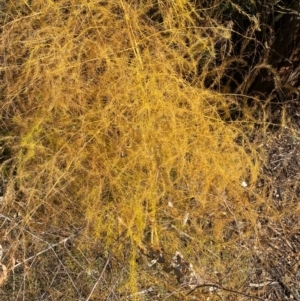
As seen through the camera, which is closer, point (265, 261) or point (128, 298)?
point (128, 298)

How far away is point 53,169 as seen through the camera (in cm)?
202

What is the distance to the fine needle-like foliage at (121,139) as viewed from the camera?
200cm

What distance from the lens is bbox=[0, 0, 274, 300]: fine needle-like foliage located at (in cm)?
200

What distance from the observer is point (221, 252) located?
6.75 feet

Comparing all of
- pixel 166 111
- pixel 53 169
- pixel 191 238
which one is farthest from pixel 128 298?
pixel 166 111

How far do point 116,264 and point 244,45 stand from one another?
0.98m

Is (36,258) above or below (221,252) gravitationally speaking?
above

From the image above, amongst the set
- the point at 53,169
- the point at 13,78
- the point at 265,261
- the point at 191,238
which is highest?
the point at 13,78

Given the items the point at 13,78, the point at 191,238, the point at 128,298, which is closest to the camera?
the point at 128,298

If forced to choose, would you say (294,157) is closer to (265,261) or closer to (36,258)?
(265,261)

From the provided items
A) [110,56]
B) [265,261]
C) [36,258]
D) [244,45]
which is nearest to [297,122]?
[244,45]

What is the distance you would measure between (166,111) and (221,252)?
0.53 meters

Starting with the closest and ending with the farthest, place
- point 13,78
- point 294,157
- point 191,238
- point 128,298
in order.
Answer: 1. point 128,298
2. point 191,238
3. point 13,78
4. point 294,157

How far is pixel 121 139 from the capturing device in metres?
2.03
